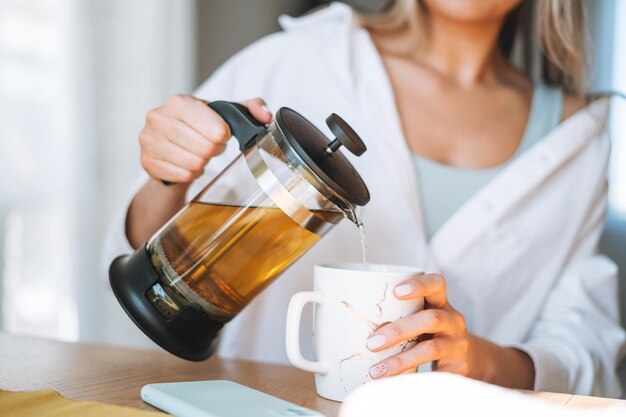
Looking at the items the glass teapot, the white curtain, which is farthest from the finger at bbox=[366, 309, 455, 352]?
the white curtain

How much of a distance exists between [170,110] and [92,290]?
3.63 feet

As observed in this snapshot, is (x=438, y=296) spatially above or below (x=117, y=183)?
above

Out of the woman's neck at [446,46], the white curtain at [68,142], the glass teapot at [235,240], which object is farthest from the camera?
the white curtain at [68,142]

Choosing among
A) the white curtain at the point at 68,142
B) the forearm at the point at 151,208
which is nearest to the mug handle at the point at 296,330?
the forearm at the point at 151,208

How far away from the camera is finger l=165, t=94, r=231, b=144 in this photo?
0.76 m

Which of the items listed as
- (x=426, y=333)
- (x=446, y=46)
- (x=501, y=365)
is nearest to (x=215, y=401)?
(x=426, y=333)

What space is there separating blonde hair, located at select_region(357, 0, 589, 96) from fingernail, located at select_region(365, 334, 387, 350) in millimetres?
857

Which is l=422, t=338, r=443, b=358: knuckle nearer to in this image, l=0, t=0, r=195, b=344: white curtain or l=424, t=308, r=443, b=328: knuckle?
l=424, t=308, r=443, b=328: knuckle

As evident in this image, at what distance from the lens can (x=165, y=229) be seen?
782 millimetres

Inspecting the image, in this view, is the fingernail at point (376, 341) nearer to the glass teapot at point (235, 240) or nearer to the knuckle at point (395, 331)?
the knuckle at point (395, 331)

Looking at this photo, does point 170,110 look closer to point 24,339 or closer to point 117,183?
point 24,339

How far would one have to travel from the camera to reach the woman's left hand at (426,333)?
2.14 feet

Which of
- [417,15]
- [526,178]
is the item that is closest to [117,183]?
[417,15]

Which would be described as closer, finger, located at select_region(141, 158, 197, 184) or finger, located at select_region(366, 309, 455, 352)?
finger, located at select_region(366, 309, 455, 352)
